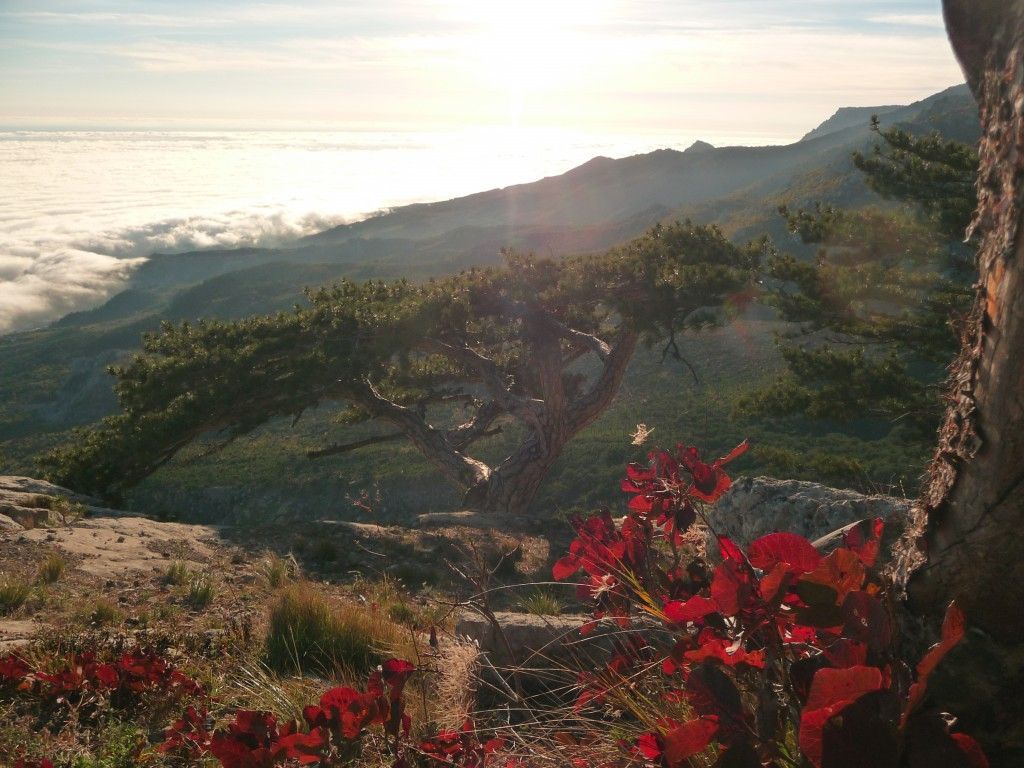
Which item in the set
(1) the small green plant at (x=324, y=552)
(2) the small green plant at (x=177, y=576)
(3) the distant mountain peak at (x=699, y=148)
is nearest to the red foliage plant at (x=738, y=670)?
(2) the small green plant at (x=177, y=576)

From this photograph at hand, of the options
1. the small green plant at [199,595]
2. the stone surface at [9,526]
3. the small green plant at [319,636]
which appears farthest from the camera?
the stone surface at [9,526]

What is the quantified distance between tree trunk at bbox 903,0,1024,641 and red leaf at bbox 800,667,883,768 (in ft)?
1.72

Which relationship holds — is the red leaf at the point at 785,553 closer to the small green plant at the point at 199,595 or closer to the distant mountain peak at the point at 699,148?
the small green plant at the point at 199,595

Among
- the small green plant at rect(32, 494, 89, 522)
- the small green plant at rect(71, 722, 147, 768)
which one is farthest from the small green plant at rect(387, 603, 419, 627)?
the small green plant at rect(32, 494, 89, 522)

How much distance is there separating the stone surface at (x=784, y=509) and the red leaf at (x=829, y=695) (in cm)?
479

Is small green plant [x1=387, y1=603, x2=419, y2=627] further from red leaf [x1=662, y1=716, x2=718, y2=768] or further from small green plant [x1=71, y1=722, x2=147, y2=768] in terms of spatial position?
red leaf [x1=662, y1=716, x2=718, y2=768]

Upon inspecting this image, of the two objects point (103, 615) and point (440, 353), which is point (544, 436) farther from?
point (103, 615)

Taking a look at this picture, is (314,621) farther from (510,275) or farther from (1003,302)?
(510,275)

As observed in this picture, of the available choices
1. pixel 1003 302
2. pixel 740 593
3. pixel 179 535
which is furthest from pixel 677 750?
pixel 179 535

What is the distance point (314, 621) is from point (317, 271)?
12251 cm

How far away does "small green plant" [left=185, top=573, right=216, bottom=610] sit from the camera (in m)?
6.10

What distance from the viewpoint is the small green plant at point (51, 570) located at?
6.38 metres

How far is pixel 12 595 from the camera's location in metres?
5.50

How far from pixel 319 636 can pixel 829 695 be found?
3.51 m
